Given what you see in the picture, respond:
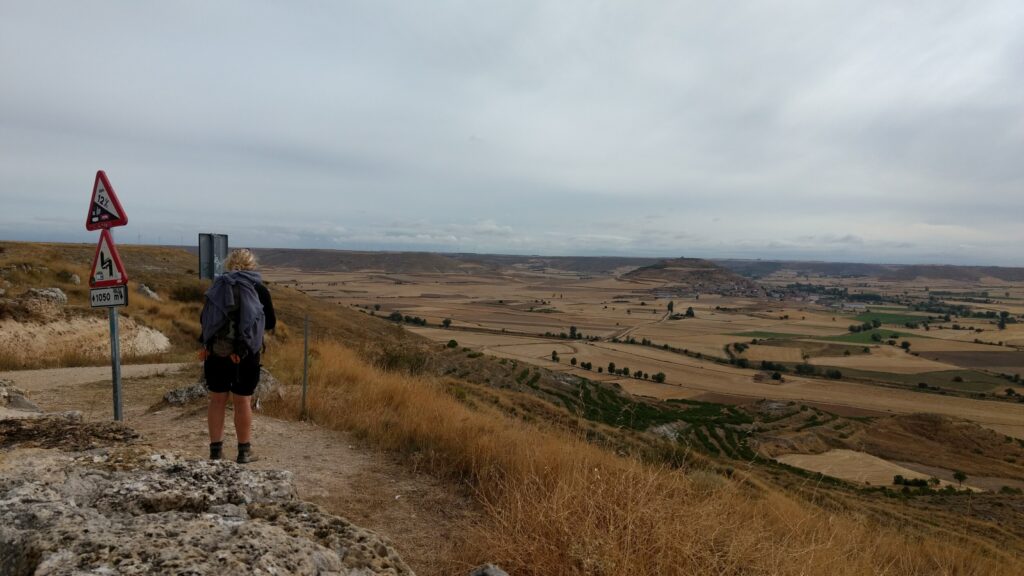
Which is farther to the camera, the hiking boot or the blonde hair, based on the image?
the hiking boot

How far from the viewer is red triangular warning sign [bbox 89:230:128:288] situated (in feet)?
16.2

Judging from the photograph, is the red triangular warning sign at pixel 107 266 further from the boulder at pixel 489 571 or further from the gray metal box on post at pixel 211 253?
the boulder at pixel 489 571

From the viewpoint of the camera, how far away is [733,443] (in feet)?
129

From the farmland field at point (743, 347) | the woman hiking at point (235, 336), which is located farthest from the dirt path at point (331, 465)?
the farmland field at point (743, 347)

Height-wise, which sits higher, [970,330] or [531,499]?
[531,499]

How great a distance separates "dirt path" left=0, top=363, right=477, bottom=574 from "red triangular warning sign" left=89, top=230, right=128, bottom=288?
1.60 m

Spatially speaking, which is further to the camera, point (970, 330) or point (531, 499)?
point (970, 330)

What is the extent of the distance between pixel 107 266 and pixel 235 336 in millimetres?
1840

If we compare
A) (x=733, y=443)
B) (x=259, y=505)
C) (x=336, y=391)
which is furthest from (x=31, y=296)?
(x=733, y=443)

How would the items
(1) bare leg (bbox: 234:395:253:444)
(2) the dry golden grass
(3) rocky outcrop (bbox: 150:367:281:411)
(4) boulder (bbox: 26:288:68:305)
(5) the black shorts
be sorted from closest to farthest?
(2) the dry golden grass, (5) the black shorts, (1) bare leg (bbox: 234:395:253:444), (3) rocky outcrop (bbox: 150:367:281:411), (4) boulder (bbox: 26:288:68:305)

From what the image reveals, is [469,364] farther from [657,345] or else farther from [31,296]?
[657,345]

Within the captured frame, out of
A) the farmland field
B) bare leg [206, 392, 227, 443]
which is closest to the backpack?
bare leg [206, 392, 227, 443]

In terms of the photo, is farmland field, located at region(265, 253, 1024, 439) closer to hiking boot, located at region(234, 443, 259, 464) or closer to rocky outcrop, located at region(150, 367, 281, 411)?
rocky outcrop, located at region(150, 367, 281, 411)

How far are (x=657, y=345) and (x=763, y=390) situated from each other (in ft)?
85.8
